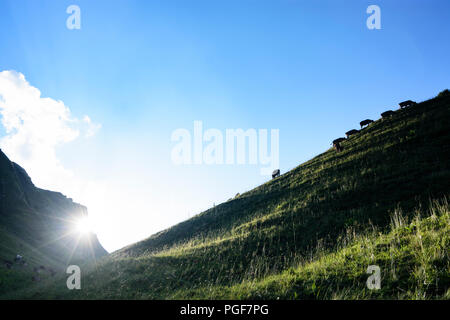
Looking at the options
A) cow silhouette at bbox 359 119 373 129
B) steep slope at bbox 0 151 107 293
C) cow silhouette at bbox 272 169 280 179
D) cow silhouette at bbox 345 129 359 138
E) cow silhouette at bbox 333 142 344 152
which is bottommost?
steep slope at bbox 0 151 107 293

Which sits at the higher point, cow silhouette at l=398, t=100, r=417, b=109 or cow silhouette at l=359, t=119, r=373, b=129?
cow silhouette at l=398, t=100, r=417, b=109

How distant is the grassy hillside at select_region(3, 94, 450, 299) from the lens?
255 inches

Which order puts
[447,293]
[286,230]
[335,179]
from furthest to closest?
[335,179]
[286,230]
[447,293]

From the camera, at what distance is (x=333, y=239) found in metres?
12.5

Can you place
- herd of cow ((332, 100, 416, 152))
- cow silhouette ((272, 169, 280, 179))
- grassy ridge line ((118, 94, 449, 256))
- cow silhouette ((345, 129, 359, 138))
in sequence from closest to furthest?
1. grassy ridge line ((118, 94, 449, 256))
2. herd of cow ((332, 100, 416, 152))
3. cow silhouette ((345, 129, 359, 138))
4. cow silhouette ((272, 169, 280, 179))

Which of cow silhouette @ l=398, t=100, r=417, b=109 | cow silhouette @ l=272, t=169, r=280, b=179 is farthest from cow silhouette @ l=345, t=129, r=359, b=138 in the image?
cow silhouette @ l=272, t=169, r=280, b=179

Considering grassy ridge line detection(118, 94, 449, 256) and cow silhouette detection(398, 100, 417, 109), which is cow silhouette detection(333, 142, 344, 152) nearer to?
grassy ridge line detection(118, 94, 449, 256)

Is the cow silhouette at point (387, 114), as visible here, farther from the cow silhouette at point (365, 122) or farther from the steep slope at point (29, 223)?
the steep slope at point (29, 223)

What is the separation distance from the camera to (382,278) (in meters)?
6.00

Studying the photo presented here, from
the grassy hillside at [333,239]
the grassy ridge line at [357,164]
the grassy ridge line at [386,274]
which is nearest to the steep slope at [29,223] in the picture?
the grassy ridge line at [357,164]

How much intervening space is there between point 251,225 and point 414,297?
49.7 ft

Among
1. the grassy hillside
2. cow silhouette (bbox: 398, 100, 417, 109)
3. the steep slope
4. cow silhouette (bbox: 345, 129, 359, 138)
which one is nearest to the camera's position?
the grassy hillside

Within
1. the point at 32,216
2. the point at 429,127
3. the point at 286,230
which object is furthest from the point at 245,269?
the point at 32,216
